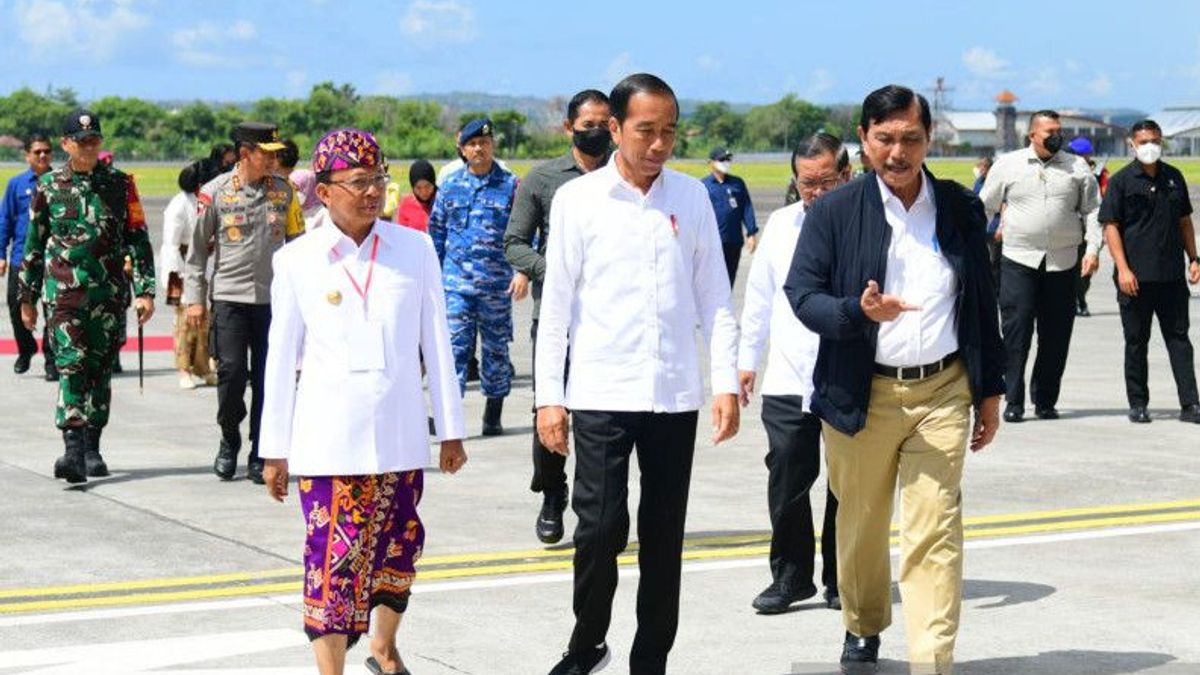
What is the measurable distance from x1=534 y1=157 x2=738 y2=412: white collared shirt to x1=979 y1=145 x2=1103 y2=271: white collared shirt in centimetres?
763

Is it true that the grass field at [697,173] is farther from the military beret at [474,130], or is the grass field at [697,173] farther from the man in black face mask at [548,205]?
the man in black face mask at [548,205]

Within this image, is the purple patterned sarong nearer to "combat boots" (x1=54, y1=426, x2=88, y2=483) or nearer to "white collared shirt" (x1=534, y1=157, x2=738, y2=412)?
"white collared shirt" (x1=534, y1=157, x2=738, y2=412)

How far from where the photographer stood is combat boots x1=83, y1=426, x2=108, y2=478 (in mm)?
11859

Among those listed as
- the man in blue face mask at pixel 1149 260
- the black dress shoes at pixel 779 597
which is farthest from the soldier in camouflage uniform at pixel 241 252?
the man in blue face mask at pixel 1149 260

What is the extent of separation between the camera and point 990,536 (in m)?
9.82

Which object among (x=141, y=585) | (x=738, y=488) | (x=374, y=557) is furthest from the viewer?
(x=738, y=488)

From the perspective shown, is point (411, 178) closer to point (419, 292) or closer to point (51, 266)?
point (51, 266)

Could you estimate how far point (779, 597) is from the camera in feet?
26.9

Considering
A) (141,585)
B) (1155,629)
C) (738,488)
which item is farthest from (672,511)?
(738,488)

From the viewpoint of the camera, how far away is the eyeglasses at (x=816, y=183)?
8180 mm

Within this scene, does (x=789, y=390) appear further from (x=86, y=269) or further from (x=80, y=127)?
(x=80, y=127)

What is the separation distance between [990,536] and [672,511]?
3410 millimetres

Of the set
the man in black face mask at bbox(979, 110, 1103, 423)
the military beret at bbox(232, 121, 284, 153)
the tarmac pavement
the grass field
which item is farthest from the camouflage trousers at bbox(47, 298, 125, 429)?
the grass field

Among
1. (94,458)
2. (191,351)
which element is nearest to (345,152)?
(94,458)
